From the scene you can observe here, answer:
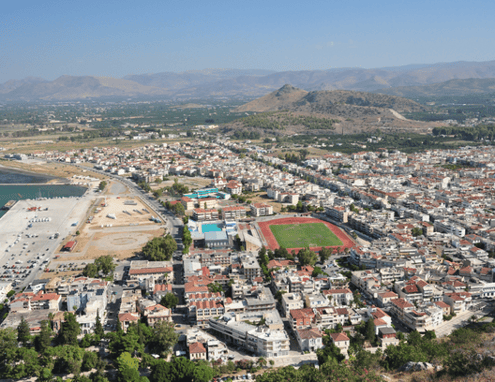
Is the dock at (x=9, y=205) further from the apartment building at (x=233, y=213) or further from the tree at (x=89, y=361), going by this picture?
the tree at (x=89, y=361)

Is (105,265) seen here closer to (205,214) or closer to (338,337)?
(205,214)

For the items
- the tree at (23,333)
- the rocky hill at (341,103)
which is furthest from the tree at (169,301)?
the rocky hill at (341,103)

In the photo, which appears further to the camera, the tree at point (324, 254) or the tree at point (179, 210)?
the tree at point (179, 210)

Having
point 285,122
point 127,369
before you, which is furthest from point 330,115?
point 127,369

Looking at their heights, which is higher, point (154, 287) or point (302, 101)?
point (302, 101)

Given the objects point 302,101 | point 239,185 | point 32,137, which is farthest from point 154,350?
point 302,101

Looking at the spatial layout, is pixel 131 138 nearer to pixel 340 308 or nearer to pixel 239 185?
pixel 239 185

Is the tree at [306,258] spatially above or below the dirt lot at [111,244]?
above
